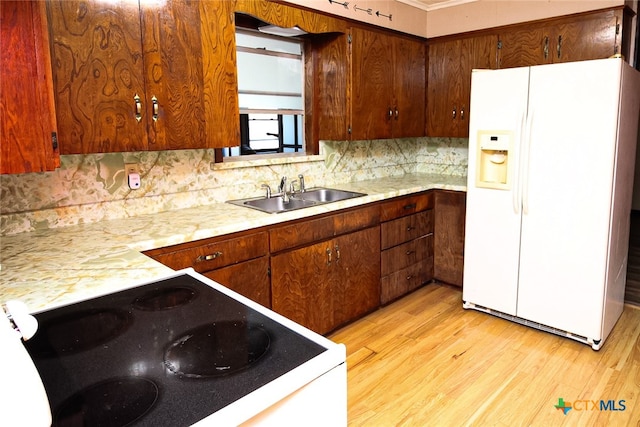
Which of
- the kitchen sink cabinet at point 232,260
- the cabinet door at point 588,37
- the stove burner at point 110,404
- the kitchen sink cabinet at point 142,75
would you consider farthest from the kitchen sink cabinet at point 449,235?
the stove burner at point 110,404

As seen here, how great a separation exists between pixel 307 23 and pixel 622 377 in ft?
9.15

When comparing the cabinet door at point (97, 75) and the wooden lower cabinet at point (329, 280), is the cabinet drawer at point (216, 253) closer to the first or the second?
the wooden lower cabinet at point (329, 280)

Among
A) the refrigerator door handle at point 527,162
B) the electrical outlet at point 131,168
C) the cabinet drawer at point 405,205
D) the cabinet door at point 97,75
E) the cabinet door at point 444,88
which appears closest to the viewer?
the cabinet door at point 97,75

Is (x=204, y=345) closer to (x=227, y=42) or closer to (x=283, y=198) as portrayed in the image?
(x=227, y=42)

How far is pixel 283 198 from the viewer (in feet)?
10.1

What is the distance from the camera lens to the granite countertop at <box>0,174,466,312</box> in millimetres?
1368

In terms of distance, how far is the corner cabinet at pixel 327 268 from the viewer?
252 centimetres

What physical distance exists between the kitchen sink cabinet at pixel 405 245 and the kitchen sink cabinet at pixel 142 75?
1.36 meters

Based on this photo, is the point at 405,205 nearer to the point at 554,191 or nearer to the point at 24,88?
the point at 554,191

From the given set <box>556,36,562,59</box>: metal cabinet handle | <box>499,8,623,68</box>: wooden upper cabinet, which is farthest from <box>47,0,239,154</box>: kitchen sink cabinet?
<box>556,36,562,59</box>: metal cabinet handle

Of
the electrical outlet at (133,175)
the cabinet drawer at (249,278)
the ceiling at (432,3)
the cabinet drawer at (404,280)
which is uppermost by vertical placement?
the ceiling at (432,3)

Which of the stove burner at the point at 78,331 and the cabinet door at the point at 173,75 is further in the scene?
the cabinet door at the point at 173,75

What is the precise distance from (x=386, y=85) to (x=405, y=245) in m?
1.27

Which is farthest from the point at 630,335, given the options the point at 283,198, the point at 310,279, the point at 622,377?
the point at 283,198
